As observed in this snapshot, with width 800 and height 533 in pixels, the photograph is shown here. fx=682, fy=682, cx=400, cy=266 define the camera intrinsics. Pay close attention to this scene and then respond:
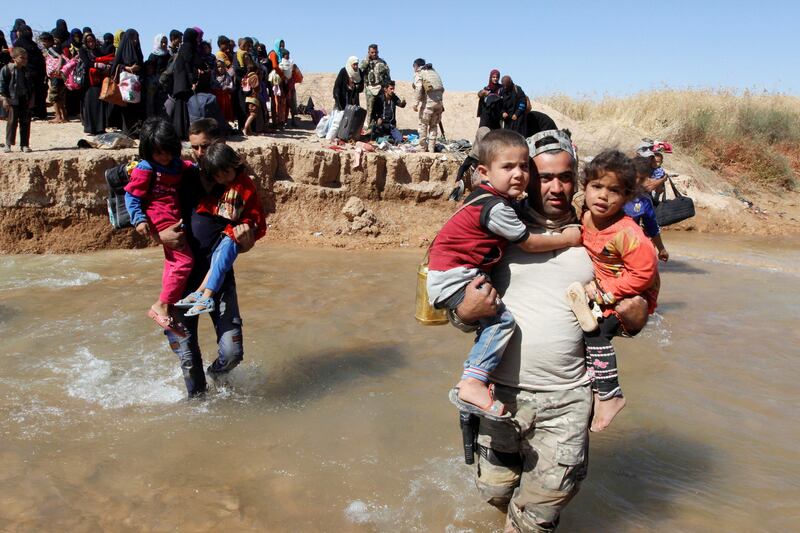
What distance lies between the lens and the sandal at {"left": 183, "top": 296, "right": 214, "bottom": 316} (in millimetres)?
4059

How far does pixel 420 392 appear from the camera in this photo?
5.18m

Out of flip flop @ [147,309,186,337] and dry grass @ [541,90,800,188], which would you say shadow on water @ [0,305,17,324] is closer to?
flip flop @ [147,309,186,337]

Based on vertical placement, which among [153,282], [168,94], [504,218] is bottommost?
[153,282]

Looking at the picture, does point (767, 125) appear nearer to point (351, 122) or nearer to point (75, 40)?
point (351, 122)

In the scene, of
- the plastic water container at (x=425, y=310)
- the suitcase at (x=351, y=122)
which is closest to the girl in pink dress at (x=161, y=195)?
the plastic water container at (x=425, y=310)

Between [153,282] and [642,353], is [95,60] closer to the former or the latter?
[153,282]

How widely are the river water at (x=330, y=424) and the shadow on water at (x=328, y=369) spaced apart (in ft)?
0.08

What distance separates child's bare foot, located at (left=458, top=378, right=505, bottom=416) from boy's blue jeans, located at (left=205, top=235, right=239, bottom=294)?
1.99 meters

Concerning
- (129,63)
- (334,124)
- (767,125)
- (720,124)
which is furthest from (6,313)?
(767,125)

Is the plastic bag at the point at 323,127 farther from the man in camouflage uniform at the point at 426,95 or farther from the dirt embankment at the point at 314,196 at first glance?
the man in camouflage uniform at the point at 426,95

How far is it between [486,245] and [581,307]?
0.44 meters

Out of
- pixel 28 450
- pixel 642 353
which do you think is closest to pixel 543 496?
pixel 28 450

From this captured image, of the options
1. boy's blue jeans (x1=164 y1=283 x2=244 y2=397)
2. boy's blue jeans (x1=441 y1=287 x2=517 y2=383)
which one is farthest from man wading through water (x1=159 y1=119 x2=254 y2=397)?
boy's blue jeans (x1=441 y1=287 x2=517 y2=383)

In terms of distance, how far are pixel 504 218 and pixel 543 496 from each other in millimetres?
1123
